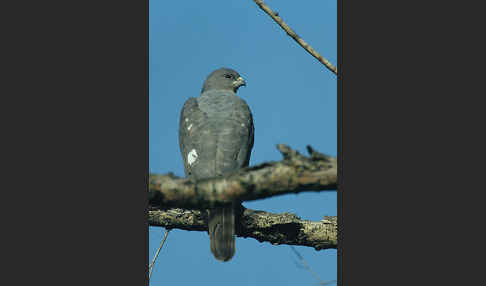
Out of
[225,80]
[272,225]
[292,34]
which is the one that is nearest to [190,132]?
[272,225]

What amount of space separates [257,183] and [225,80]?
452cm

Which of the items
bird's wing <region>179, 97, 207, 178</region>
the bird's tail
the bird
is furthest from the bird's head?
the bird's tail

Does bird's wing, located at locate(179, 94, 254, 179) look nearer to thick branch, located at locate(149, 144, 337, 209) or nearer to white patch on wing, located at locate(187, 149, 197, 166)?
white patch on wing, located at locate(187, 149, 197, 166)

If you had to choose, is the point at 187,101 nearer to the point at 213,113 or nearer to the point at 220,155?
the point at 213,113

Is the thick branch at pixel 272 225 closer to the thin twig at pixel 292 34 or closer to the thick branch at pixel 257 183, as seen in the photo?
the thin twig at pixel 292 34

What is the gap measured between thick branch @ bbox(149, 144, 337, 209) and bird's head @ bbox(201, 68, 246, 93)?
4328 millimetres

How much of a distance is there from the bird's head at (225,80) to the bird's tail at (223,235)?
3.33 metres

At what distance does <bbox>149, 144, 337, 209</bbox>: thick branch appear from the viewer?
109 inches

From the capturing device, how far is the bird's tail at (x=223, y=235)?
4078 millimetres

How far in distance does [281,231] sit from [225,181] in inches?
88.0

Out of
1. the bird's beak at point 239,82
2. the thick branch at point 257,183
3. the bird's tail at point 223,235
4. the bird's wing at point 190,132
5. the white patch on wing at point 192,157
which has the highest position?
the bird's beak at point 239,82

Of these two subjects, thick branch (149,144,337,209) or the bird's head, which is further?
the bird's head

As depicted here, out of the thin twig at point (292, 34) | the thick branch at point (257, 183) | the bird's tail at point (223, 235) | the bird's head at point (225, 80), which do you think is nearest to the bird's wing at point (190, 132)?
the bird's tail at point (223, 235)
